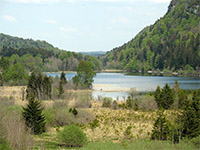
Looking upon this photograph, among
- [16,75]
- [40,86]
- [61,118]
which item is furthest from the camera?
[16,75]

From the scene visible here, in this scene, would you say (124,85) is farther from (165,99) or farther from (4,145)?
(4,145)

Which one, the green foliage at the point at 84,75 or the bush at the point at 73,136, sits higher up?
the green foliage at the point at 84,75

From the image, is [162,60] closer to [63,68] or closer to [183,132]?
[63,68]

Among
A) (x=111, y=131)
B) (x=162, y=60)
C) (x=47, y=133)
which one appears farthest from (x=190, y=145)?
(x=162, y=60)

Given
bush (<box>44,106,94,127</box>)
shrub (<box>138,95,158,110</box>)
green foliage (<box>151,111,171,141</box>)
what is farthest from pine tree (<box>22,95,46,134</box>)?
shrub (<box>138,95,158,110</box>)

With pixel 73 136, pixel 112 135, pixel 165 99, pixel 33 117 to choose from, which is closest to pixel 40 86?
pixel 165 99

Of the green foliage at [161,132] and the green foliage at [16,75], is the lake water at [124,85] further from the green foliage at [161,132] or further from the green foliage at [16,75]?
the green foliage at [161,132]

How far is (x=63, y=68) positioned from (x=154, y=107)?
140 metres

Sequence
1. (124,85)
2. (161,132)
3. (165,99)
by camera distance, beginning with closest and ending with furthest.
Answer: (161,132) → (165,99) → (124,85)

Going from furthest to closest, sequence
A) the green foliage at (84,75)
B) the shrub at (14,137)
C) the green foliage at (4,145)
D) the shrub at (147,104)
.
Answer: the green foliage at (84,75), the shrub at (147,104), the shrub at (14,137), the green foliage at (4,145)

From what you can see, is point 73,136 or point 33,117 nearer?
point 73,136

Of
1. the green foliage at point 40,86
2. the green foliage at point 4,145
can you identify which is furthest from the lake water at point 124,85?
the green foliage at point 4,145

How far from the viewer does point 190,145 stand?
58.2 feet

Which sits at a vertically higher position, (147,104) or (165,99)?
(165,99)
